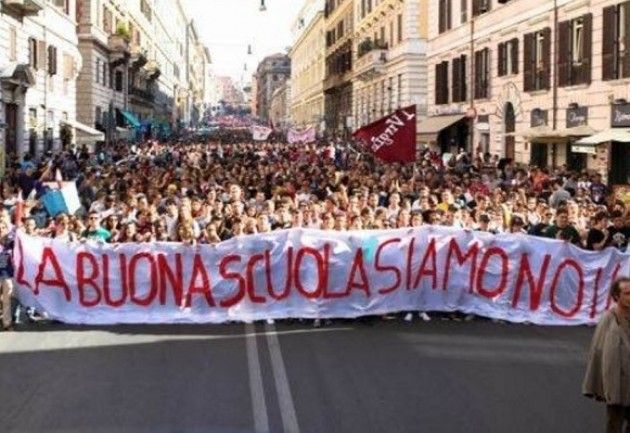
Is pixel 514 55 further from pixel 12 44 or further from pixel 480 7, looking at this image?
pixel 12 44

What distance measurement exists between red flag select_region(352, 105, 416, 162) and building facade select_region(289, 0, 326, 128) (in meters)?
73.9

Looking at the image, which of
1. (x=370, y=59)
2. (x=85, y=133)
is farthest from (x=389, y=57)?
(x=85, y=133)

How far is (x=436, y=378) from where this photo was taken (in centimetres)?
939

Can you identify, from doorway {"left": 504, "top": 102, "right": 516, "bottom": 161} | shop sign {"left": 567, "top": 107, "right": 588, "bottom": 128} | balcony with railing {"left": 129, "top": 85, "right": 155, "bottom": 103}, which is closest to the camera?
shop sign {"left": 567, "top": 107, "right": 588, "bottom": 128}

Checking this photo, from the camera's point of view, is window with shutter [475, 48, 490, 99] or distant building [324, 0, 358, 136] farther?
distant building [324, 0, 358, 136]

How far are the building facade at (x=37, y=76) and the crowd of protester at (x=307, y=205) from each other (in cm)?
708

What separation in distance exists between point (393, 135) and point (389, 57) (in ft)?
126

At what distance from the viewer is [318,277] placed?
12742mm

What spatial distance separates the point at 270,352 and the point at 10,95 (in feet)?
85.2

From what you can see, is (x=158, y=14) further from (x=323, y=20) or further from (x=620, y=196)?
(x=620, y=196)

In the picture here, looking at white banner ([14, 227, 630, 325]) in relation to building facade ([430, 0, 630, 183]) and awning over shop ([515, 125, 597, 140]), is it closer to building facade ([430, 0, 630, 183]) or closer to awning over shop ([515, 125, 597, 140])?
building facade ([430, 0, 630, 183])

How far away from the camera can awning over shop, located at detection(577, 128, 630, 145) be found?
991 inches

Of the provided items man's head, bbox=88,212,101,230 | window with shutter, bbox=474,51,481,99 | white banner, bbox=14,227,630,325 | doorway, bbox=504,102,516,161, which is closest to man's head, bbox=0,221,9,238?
white banner, bbox=14,227,630,325

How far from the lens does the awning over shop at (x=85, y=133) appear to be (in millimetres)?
43875
